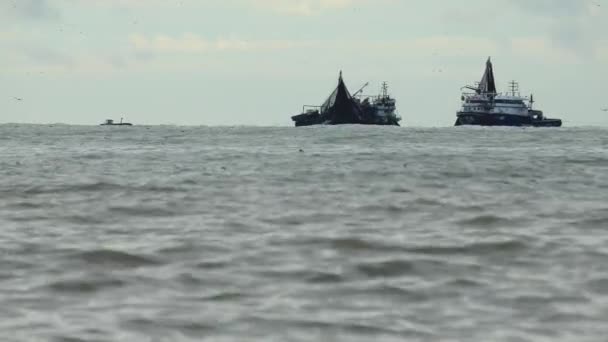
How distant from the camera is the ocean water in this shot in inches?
257

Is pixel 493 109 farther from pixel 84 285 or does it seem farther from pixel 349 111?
pixel 84 285

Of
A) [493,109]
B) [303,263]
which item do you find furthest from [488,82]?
[303,263]

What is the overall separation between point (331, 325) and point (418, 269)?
2.17m

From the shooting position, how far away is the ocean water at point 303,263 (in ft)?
21.4

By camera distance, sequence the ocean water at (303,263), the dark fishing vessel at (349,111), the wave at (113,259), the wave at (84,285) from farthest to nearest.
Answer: the dark fishing vessel at (349,111) < the wave at (113,259) < the wave at (84,285) < the ocean water at (303,263)

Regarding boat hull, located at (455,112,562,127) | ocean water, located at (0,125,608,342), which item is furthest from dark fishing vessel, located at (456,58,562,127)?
ocean water, located at (0,125,608,342)

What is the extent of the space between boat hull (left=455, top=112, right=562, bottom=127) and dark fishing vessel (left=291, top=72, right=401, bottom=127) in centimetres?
1126

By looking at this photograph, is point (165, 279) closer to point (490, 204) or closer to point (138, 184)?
point (490, 204)

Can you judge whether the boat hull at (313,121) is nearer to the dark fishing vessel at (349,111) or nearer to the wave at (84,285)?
the dark fishing vessel at (349,111)

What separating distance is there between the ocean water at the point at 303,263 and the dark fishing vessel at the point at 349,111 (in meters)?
124

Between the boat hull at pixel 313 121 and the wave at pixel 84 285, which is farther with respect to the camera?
the boat hull at pixel 313 121

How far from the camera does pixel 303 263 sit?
8766 millimetres

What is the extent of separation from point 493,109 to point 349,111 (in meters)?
23.6

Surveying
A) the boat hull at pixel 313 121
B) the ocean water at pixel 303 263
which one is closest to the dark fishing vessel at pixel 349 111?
the boat hull at pixel 313 121
